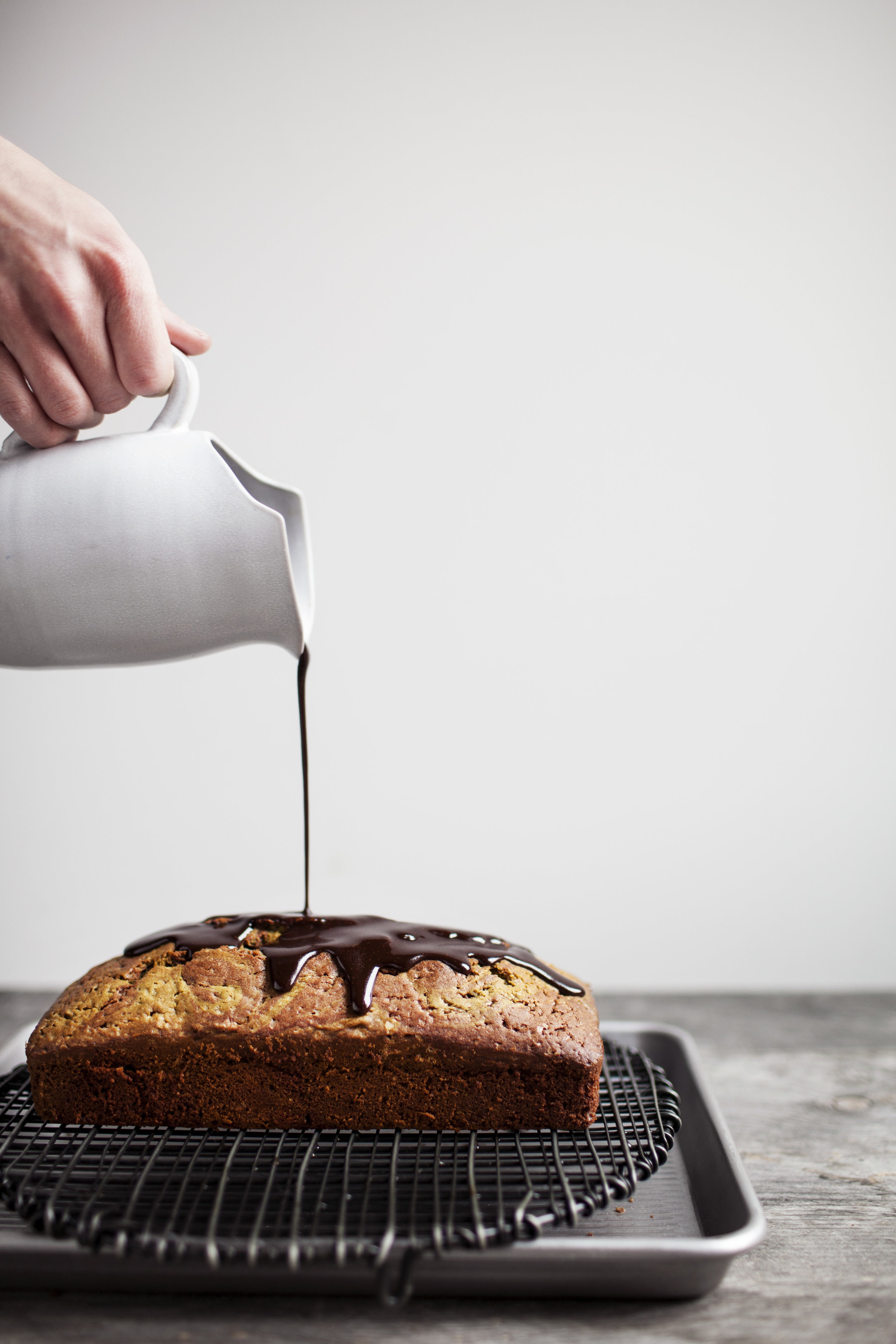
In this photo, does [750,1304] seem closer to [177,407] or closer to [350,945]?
[350,945]

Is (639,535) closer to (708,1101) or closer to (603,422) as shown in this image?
(603,422)

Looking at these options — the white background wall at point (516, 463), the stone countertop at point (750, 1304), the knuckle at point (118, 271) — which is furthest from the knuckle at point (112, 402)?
the white background wall at point (516, 463)

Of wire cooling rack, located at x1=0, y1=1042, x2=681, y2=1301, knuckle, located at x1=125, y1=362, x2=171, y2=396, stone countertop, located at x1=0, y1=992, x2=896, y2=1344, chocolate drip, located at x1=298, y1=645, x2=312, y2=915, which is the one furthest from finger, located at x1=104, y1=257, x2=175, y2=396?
stone countertop, located at x1=0, y1=992, x2=896, y2=1344

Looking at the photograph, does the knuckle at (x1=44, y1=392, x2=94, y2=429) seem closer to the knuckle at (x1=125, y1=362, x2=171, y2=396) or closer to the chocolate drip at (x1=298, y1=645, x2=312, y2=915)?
the knuckle at (x1=125, y1=362, x2=171, y2=396)

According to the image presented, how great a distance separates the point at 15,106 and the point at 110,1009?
2.39 meters

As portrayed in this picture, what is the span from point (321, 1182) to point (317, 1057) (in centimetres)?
17

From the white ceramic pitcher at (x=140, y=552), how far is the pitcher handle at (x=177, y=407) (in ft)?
0.11

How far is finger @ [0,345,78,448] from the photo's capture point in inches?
49.9

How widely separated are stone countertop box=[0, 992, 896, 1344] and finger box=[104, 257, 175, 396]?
114 cm

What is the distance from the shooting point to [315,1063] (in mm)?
1324

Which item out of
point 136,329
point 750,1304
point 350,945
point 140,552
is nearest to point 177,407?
point 136,329

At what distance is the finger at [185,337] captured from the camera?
4.86ft

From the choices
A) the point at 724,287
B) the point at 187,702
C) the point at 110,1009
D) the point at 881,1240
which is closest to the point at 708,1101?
the point at 881,1240

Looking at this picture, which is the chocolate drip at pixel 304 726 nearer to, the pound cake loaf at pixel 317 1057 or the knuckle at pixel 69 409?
the pound cake loaf at pixel 317 1057
